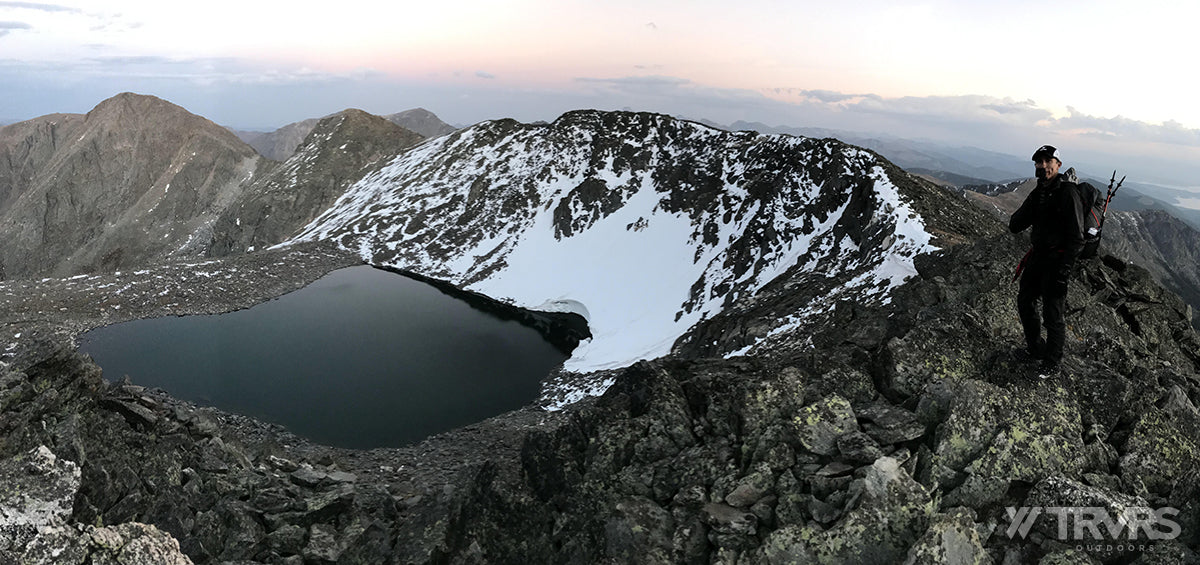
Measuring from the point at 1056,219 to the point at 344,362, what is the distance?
1955 inches

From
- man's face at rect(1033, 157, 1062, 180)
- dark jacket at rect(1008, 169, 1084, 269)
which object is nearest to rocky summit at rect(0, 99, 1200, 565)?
dark jacket at rect(1008, 169, 1084, 269)

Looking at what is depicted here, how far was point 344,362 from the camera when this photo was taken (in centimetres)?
4672

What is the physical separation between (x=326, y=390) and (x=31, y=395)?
95.5 feet

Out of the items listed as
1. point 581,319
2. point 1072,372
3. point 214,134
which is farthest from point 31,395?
point 214,134

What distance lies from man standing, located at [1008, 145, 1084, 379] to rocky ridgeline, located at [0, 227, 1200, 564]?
2.51 ft

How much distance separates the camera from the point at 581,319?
207ft

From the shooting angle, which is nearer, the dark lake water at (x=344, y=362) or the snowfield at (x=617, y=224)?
the dark lake water at (x=344, y=362)

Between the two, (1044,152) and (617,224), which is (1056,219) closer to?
(1044,152)

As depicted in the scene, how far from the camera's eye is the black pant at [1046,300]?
10250mm

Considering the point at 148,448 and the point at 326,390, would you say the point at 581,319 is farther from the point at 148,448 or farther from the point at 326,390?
the point at 148,448

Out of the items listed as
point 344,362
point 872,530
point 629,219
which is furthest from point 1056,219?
point 629,219

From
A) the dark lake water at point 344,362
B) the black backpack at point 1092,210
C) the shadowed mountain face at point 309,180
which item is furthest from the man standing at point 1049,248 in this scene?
the shadowed mountain face at point 309,180

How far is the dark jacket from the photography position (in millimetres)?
9719

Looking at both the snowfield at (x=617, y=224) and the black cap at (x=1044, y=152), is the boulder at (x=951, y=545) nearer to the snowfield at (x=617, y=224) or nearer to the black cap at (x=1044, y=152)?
the black cap at (x=1044, y=152)
